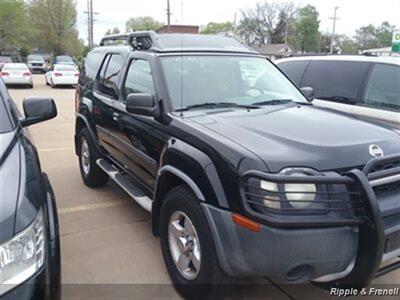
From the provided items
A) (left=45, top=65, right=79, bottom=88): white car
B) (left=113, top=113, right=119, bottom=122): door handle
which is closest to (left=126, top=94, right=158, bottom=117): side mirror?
(left=113, top=113, right=119, bottom=122): door handle

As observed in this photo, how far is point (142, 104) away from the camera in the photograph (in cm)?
347

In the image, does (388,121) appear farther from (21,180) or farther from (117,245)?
(21,180)

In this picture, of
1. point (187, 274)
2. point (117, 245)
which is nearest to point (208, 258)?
point (187, 274)

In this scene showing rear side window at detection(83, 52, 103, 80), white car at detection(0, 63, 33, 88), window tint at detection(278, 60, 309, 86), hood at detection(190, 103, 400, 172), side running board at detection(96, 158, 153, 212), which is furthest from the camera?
white car at detection(0, 63, 33, 88)

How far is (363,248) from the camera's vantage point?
8.06 ft

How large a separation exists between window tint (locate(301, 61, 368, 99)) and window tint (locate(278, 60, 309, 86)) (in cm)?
11

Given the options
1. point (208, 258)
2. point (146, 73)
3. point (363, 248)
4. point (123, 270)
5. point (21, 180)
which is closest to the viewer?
point (21, 180)

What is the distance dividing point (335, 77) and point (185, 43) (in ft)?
9.01

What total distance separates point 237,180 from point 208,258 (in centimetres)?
60

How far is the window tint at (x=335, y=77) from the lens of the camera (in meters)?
5.76

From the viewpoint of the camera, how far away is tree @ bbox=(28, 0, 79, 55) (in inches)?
2227

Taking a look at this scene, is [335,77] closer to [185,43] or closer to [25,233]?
[185,43]

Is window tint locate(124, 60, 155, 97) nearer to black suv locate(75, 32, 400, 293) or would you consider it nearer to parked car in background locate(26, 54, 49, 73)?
black suv locate(75, 32, 400, 293)

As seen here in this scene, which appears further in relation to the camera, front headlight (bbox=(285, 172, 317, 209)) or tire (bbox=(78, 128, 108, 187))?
tire (bbox=(78, 128, 108, 187))
